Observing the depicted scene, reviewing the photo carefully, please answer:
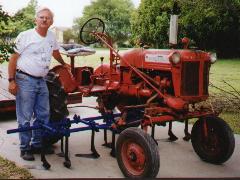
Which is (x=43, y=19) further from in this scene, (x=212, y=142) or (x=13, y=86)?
(x=212, y=142)

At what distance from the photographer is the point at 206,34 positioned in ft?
88.3

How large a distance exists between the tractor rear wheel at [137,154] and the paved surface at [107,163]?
0.80 ft

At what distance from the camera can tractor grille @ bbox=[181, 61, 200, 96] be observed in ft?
18.8

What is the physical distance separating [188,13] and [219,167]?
5.27 meters

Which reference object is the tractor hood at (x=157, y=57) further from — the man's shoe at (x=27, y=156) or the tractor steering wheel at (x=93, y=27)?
the man's shoe at (x=27, y=156)

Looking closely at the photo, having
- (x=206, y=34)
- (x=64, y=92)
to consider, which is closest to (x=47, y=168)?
(x=64, y=92)

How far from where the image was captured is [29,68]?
5.71 meters

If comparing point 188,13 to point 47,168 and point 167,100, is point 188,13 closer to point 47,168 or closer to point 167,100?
point 167,100

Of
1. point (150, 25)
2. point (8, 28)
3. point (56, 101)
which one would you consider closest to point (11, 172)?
point (56, 101)

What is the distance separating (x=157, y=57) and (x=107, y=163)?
1570mm

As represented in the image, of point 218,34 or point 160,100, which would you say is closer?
point 160,100

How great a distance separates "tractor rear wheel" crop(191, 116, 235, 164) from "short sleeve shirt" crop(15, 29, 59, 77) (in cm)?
228

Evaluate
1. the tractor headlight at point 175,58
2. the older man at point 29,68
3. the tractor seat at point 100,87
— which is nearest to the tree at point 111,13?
the tractor seat at point 100,87

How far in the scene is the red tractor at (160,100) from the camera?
16.9 ft
